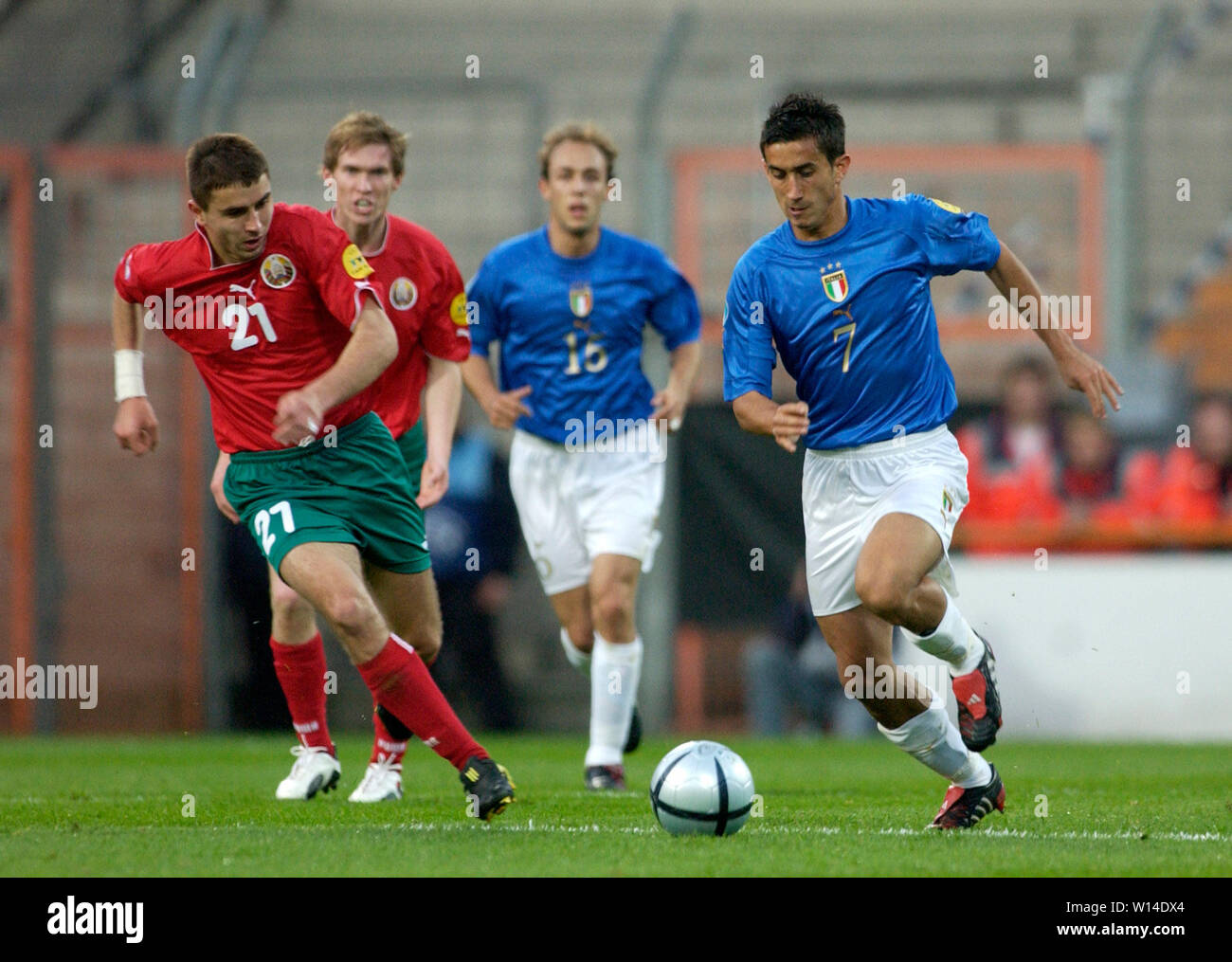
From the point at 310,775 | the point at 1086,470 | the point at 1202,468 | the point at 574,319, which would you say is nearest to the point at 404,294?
the point at 574,319

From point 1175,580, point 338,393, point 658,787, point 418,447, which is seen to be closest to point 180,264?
point 338,393

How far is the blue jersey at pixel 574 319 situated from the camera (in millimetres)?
8023

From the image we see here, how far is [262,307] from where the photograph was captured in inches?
231

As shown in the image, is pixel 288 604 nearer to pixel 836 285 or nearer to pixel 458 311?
pixel 458 311

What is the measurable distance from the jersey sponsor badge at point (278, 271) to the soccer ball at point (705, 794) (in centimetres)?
202

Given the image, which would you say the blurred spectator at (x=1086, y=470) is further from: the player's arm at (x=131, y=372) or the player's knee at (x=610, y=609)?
the player's arm at (x=131, y=372)

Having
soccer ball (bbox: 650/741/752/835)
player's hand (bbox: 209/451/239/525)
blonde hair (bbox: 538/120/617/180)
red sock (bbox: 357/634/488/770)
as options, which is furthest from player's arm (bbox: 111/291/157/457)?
blonde hair (bbox: 538/120/617/180)

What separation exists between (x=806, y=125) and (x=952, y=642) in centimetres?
174

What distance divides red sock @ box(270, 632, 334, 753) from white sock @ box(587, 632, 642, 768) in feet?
4.03

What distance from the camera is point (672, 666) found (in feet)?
42.9

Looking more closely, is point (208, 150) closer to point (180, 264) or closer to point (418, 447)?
point (180, 264)

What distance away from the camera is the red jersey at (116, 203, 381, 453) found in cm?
581

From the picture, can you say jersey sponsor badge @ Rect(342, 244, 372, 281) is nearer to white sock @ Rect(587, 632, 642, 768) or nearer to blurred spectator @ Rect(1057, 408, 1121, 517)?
white sock @ Rect(587, 632, 642, 768)

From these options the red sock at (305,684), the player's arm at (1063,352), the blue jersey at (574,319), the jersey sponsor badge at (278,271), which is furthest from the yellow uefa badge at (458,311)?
the player's arm at (1063,352)
